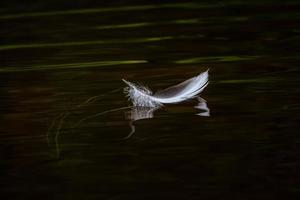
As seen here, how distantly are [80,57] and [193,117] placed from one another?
124cm

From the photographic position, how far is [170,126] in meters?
2.34

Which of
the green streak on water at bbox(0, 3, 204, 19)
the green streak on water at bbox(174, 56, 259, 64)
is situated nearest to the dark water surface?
the green streak on water at bbox(174, 56, 259, 64)

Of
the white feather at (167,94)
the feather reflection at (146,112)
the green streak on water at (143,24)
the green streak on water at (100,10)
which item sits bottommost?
the feather reflection at (146,112)

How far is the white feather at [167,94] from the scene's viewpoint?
261cm

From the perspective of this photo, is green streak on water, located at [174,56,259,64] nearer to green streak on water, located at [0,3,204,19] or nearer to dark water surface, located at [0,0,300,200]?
dark water surface, located at [0,0,300,200]

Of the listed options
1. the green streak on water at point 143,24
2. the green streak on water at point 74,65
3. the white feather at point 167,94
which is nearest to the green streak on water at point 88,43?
the green streak on water at point 143,24

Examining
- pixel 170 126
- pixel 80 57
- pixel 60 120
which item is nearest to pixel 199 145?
pixel 170 126

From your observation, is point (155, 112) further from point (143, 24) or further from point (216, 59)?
point (143, 24)

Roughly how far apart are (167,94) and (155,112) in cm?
13

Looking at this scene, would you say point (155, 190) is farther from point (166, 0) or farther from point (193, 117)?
point (166, 0)

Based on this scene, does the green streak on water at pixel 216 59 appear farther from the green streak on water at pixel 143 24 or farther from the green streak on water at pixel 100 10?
the green streak on water at pixel 100 10

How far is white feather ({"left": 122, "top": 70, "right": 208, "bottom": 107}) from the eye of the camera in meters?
2.61

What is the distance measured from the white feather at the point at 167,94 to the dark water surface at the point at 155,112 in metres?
0.04

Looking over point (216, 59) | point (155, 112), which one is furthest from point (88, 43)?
point (155, 112)
